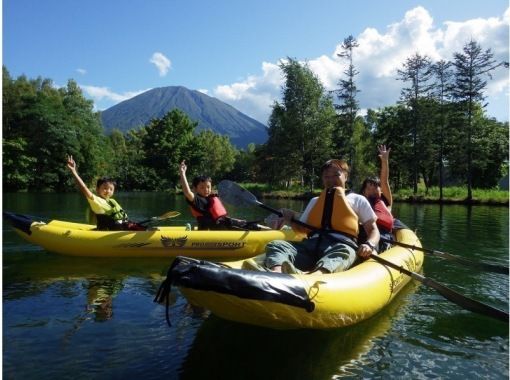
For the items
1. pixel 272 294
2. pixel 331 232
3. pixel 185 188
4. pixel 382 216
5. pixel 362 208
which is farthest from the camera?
pixel 185 188

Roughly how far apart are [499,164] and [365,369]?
3657cm

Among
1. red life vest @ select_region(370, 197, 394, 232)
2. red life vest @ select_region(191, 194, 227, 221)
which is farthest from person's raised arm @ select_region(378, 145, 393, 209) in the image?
red life vest @ select_region(191, 194, 227, 221)

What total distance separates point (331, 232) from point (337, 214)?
0.19 m

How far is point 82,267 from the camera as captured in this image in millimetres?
7004

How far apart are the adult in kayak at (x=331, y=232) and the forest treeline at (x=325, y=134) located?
981 inches

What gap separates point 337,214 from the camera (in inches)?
177

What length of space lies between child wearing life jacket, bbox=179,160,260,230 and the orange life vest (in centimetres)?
354

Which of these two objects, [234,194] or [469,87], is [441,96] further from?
[234,194]

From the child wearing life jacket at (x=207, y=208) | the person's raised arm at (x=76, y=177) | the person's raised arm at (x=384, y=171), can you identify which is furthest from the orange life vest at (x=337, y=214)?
the person's raised arm at (x=76, y=177)

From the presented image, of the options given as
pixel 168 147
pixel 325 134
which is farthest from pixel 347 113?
pixel 168 147

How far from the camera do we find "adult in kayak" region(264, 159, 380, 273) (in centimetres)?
417

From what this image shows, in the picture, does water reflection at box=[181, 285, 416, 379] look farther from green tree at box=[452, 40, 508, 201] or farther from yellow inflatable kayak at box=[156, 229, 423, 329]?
green tree at box=[452, 40, 508, 201]

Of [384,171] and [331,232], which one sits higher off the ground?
[384,171]

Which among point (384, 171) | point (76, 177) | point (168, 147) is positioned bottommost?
point (76, 177)
